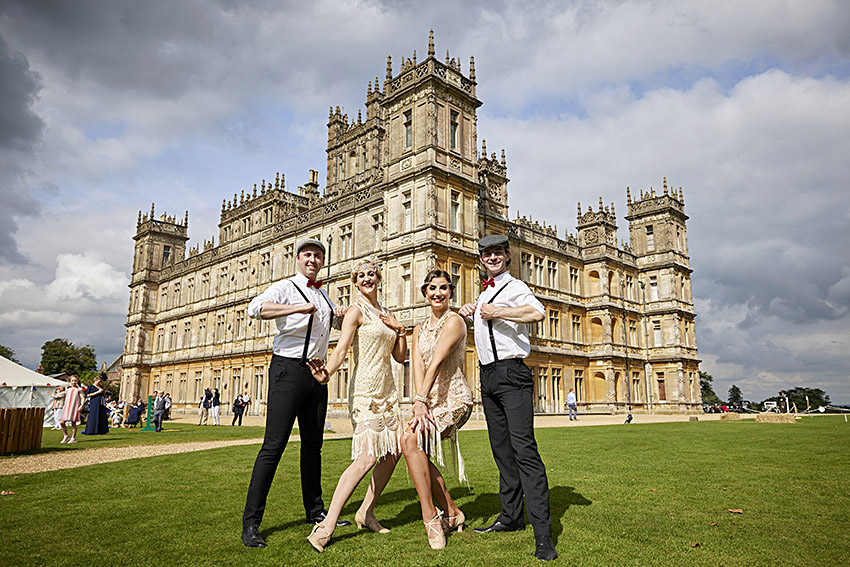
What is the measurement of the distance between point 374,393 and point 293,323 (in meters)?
0.93

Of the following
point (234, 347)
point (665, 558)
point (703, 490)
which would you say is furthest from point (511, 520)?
point (234, 347)

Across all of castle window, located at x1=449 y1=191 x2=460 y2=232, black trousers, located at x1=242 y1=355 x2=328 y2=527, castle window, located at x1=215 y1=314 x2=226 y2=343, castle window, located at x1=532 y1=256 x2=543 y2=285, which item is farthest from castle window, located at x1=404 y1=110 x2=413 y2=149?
black trousers, located at x1=242 y1=355 x2=328 y2=527

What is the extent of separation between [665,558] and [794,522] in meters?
1.78

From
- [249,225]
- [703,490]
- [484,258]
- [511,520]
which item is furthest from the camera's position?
[249,225]

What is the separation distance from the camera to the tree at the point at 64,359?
5672cm

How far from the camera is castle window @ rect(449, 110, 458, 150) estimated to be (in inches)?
1030

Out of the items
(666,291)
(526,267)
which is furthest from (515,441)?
(666,291)

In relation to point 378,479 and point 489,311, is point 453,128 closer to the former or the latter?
point 489,311

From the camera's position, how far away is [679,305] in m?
39.2

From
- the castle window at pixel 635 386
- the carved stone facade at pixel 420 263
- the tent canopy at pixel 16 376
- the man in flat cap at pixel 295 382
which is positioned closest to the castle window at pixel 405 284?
the carved stone facade at pixel 420 263

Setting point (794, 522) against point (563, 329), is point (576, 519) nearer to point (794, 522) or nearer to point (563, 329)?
point (794, 522)

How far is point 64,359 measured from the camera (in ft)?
188

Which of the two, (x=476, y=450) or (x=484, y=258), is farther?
(x=476, y=450)

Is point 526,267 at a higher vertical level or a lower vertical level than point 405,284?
higher
